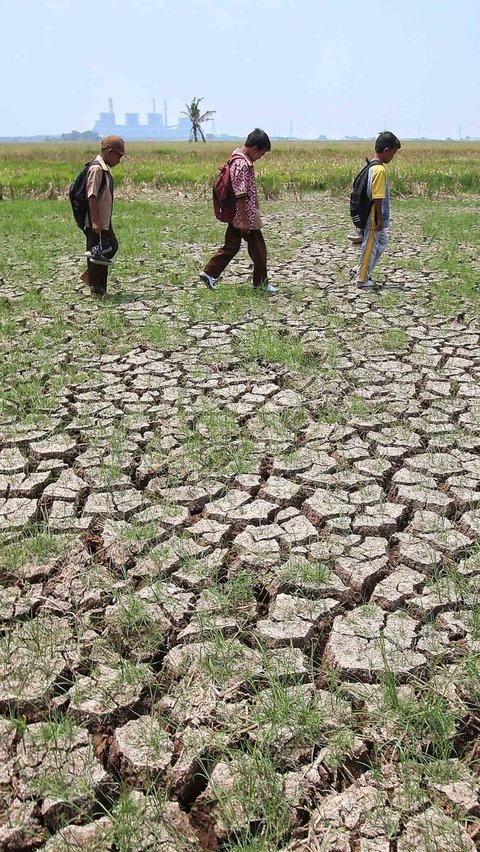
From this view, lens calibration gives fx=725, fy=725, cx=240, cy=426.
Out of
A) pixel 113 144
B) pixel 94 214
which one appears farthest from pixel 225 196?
pixel 94 214

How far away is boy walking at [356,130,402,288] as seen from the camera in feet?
21.2

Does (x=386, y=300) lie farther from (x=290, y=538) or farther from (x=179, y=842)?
(x=179, y=842)

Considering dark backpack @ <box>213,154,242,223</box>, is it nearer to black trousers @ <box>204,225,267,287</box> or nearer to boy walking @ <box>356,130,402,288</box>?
black trousers @ <box>204,225,267,287</box>

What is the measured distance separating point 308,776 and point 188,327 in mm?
4705

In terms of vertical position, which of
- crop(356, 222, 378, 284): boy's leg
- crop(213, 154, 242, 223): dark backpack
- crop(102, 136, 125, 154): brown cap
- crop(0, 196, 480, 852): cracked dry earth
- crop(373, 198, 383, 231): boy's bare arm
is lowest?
crop(0, 196, 480, 852): cracked dry earth

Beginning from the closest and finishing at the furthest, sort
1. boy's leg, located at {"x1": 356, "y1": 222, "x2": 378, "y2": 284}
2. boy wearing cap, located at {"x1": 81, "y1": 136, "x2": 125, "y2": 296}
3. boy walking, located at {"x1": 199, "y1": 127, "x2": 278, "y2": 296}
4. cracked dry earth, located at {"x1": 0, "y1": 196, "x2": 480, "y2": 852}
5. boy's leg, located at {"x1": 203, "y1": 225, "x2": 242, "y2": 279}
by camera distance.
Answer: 1. cracked dry earth, located at {"x1": 0, "y1": 196, "x2": 480, "y2": 852}
2. boy walking, located at {"x1": 199, "y1": 127, "x2": 278, "y2": 296}
3. boy wearing cap, located at {"x1": 81, "y1": 136, "x2": 125, "y2": 296}
4. boy's leg, located at {"x1": 203, "y1": 225, "x2": 242, "y2": 279}
5. boy's leg, located at {"x1": 356, "y1": 222, "x2": 378, "y2": 284}

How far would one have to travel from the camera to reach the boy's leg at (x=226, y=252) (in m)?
6.85

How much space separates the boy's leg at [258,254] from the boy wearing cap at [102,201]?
4.23 ft

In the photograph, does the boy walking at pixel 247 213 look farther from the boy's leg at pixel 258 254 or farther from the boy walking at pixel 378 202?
the boy walking at pixel 378 202

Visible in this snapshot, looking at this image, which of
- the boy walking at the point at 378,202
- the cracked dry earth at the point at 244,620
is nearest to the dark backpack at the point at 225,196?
the boy walking at the point at 378,202

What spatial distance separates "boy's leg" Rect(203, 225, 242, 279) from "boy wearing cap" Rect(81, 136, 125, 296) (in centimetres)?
100

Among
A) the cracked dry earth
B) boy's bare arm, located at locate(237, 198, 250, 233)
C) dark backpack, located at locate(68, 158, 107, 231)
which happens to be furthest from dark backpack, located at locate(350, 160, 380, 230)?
the cracked dry earth

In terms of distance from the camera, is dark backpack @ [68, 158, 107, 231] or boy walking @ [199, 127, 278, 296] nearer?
boy walking @ [199, 127, 278, 296]

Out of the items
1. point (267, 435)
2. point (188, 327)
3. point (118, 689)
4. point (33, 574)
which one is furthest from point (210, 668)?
point (188, 327)
